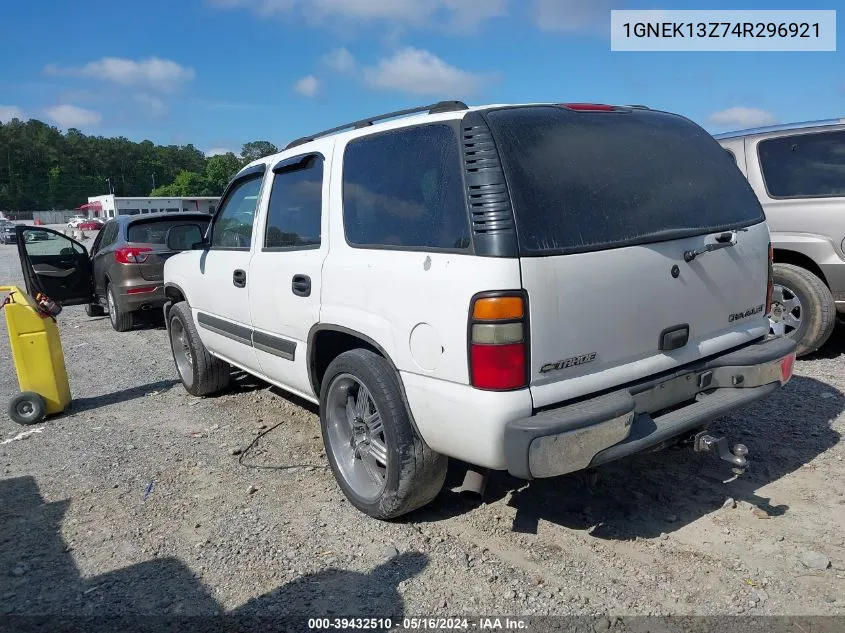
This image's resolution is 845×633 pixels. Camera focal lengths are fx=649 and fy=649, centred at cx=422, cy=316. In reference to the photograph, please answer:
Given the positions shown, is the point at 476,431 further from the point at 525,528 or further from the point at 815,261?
the point at 815,261

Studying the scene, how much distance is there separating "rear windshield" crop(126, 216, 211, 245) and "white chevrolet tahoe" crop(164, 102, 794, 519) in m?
5.94

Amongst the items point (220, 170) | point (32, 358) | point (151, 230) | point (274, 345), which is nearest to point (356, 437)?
point (274, 345)

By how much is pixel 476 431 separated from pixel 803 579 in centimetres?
154

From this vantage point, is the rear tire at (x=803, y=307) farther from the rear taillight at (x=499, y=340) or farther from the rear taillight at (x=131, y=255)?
the rear taillight at (x=131, y=255)

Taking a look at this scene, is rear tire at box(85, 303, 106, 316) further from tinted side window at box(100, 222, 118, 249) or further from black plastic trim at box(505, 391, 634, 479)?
black plastic trim at box(505, 391, 634, 479)

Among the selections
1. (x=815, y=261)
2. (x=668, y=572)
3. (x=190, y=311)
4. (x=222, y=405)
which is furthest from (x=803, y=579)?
(x=190, y=311)

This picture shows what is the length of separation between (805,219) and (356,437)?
4.48 metres

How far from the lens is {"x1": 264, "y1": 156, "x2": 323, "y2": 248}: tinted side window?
3.70 metres

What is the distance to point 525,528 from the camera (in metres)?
3.28

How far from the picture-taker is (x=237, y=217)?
4.74 m

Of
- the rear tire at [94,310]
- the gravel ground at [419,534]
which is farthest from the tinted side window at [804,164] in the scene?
the rear tire at [94,310]

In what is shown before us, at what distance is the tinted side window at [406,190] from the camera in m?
2.78

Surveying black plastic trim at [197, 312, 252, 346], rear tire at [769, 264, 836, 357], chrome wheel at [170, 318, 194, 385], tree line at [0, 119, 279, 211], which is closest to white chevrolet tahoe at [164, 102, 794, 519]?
black plastic trim at [197, 312, 252, 346]

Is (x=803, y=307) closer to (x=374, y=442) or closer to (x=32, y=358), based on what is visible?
(x=374, y=442)
